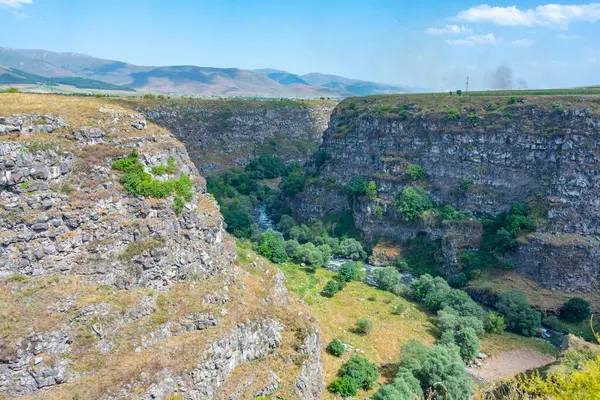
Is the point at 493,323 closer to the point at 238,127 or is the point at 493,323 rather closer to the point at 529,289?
the point at 529,289

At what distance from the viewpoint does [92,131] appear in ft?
95.9

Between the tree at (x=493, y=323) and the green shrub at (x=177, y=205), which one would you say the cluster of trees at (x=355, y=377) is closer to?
the tree at (x=493, y=323)

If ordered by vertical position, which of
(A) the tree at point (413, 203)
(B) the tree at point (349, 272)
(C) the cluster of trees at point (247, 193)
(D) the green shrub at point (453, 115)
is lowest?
(B) the tree at point (349, 272)

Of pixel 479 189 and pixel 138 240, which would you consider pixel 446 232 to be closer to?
pixel 479 189

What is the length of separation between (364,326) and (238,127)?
251 ft

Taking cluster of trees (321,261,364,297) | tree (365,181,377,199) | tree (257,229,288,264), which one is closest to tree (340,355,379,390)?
cluster of trees (321,261,364,297)

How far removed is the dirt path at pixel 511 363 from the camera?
35.4 m

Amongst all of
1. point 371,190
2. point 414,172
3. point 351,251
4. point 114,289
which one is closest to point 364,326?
point 351,251

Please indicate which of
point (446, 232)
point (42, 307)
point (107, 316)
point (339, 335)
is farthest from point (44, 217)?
point (446, 232)

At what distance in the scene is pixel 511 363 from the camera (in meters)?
36.8

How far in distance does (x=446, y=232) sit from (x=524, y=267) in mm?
10640

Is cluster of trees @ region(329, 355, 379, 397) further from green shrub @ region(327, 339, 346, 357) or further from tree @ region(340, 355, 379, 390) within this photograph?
green shrub @ region(327, 339, 346, 357)

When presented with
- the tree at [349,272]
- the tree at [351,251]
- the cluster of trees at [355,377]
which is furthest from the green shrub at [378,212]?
the cluster of trees at [355,377]

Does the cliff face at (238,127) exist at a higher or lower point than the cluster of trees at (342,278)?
higher
